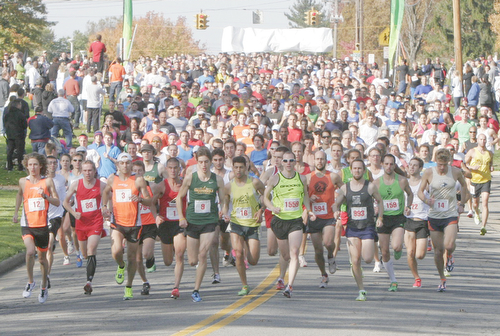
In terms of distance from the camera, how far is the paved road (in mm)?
10000

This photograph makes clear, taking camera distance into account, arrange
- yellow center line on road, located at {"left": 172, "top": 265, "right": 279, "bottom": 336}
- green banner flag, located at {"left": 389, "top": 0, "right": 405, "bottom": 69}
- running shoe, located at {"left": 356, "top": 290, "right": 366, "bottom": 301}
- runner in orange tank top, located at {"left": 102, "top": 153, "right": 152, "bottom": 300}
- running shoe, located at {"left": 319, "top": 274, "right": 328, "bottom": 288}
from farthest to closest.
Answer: green banner flag, located at {"left": 389, "top": 0, "right": 405, "bottom": 69}, running shoe, located at {"left": 319, "top": 274, "right": 328, "bottom": 288}, runner in orange tank top, located at {"left": 102, "top": 153, "right": 152, "bottom": 300}, running shoe, located at {"left": 356, "top": 290, "right": 366, "bottom": 301}, yellow center line on road, located at {"left": 172, "top": 265, "right": 279, "bottom": 336}

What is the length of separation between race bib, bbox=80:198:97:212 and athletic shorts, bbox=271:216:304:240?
2.55 m

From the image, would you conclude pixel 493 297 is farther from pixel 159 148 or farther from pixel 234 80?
pixel 234 80

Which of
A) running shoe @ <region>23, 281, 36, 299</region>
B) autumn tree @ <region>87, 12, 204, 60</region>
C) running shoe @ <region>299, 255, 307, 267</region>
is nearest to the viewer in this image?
running shoe @ <region>23, 281, 36, 299</region>

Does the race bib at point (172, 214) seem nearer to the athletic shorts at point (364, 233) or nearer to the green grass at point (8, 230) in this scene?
the athletic shorts at point (364, 233)

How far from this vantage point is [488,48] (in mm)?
58656

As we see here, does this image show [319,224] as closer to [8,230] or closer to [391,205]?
[391,205]

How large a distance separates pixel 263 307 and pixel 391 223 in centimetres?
260

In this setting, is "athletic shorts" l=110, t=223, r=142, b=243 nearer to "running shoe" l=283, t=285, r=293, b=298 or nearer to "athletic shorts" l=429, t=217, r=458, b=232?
"running shoe" l=283, t=285, r=293, b=298

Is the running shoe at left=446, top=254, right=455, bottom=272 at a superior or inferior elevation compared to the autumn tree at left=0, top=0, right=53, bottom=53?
inferior

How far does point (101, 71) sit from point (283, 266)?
2369 cm

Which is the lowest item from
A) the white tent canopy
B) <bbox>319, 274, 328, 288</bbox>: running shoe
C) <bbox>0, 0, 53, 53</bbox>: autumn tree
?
<bbox>319, 274, 328, 288</bbox>: running shoe

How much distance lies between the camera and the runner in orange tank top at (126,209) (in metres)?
12.2

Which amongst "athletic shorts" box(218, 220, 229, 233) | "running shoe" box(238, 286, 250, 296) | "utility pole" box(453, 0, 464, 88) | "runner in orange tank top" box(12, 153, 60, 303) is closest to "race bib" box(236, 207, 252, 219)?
"running shoe" box(238, 286, 250, 296)
